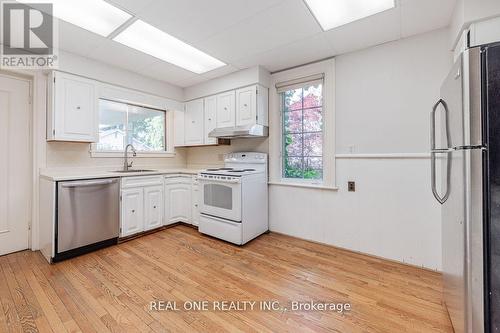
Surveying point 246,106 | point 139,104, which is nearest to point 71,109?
point 139,104

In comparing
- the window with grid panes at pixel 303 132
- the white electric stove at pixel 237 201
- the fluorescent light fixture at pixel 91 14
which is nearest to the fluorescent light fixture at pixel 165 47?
the fluorescent light fixture at pixel 91 14

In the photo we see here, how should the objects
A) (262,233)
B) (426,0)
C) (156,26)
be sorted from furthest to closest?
(262,233) < (156,26) < (426,0)

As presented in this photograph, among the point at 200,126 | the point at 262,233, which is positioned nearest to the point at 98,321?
the point at 262,233

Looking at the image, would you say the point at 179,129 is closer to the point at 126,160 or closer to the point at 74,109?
the point at 126,160

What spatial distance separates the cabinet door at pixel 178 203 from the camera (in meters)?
3.52

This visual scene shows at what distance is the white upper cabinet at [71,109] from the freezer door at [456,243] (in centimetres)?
368

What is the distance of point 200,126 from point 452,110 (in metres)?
3.29

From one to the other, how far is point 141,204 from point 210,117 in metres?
1.72

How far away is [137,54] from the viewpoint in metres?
2.79

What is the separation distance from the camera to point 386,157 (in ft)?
7.97

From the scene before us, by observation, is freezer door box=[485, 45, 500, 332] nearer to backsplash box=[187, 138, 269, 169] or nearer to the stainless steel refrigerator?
the stainless steel refrigerator

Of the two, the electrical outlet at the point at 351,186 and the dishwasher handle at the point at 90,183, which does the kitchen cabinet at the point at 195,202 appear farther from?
the electrical outlet at the point at 351,186

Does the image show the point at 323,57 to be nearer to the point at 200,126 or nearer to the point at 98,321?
the point at 200,126

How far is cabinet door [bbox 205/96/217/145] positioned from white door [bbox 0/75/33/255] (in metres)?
2.26
